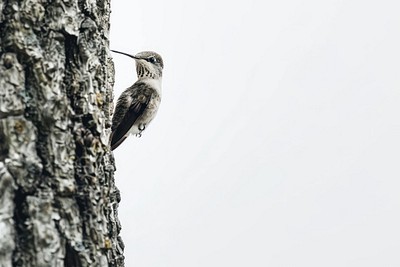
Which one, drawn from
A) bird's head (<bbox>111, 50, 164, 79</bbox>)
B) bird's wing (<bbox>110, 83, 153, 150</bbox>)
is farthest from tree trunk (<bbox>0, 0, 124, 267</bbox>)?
bird's head (<bbox>111, 50, 164, 79</bbox>)

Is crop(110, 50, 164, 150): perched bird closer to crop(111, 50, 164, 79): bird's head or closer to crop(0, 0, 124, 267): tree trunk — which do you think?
crop(111, 50, 164, 79): bird's head

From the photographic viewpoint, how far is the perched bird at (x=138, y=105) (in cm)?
695

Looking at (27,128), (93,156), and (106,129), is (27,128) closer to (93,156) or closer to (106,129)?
(93,156)

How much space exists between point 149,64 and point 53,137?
496cm

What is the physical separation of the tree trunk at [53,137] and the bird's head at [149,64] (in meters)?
4.50

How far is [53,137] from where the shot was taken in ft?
8.45

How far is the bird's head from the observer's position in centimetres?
740

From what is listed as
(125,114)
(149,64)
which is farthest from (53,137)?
(149,64)

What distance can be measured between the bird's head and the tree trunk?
4.50 m

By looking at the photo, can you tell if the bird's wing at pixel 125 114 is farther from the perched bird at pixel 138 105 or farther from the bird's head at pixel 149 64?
the bird's head at pixel 149 64

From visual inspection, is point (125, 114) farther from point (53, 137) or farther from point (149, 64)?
point (53, 137)

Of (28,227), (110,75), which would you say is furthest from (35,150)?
(110,75)

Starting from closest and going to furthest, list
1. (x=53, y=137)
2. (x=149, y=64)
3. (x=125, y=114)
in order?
(x=53, y=137)
(x=125, y=114)
(x=149, y=64)

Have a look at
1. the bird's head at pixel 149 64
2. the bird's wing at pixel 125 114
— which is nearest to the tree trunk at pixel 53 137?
the bird's wing at pixel 125 114
